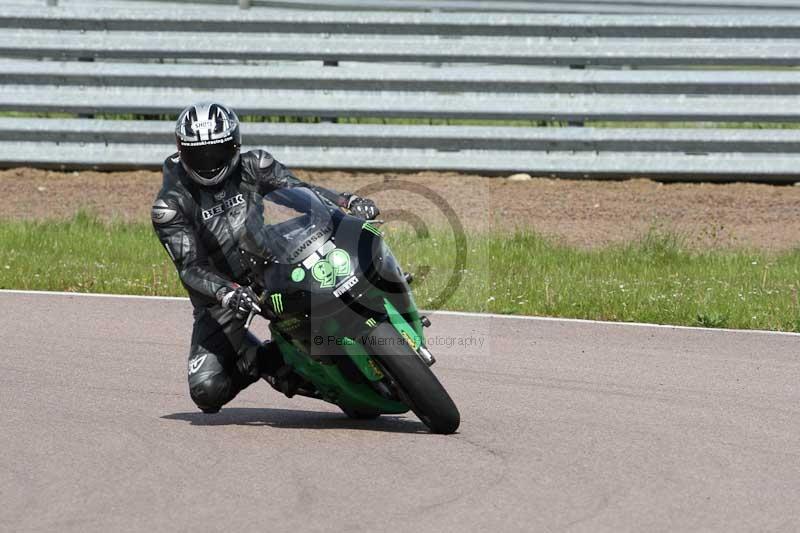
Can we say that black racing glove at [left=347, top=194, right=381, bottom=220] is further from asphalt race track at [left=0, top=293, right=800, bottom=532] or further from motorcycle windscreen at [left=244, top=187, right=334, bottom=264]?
asphalt race track at [left=0, top=293, right=800, bottom=532]

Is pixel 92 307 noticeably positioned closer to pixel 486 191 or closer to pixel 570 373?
pixel 570 373

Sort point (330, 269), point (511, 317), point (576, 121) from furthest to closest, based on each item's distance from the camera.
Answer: point (576, 121) → point (511, 317) → point (330, 269)

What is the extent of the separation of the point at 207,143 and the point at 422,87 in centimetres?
765

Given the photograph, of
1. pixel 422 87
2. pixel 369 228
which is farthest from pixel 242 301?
pixel 422 87

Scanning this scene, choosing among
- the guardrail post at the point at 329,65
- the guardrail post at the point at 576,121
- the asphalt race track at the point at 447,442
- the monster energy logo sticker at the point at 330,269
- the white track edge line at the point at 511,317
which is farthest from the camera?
the guardrail post at the point at 329,65

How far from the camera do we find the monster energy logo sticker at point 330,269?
629 cm

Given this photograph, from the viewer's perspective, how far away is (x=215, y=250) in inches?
282

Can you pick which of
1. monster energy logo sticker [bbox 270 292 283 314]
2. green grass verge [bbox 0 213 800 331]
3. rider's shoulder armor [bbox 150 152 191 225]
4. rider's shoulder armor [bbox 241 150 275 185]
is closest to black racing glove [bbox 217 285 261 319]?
monster energy logo sticker [bbox 270 292 283 314]

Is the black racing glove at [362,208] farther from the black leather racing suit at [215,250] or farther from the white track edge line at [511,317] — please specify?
the white track edge line at [511,317]

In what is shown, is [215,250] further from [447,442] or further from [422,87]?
[422,87]

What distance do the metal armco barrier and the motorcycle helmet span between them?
7.40 m

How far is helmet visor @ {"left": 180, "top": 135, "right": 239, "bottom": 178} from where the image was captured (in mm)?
6961

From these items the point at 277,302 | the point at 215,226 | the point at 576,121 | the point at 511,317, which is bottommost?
the point at 511,317

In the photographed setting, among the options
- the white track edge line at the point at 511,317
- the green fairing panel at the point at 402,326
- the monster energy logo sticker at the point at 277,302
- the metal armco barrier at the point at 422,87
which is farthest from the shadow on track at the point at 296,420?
the metal armco barrier at the point at 422,87
